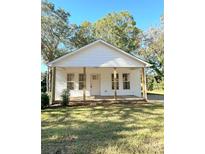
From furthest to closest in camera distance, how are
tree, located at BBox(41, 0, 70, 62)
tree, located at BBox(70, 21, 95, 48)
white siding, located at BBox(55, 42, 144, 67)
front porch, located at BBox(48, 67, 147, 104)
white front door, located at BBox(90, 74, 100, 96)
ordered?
tree, located at BBox(70, 21, 95, 48) < tree, located at BBox(41, 0, 70, 62) < white front door, located at BBox(90, 74, 100, 96) < front porch, located at BBox(48, 67, 147, 104) < white siding, located at BBox(55, 42, 144, 67)

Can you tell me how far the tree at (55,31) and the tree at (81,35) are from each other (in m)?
0.54

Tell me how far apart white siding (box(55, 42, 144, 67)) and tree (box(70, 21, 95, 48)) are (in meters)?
7.88

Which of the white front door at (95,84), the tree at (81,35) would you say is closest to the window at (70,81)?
the white front door at (95,84)

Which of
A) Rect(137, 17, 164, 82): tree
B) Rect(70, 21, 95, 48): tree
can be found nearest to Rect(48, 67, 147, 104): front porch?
Rect(137, 17, 164, 82): tree

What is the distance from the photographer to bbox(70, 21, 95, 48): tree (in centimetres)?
1800

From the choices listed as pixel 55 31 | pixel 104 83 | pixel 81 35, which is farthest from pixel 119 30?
pixel 104 83

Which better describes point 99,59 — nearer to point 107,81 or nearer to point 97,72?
point 97,72

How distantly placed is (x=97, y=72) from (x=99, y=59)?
5.74 ft

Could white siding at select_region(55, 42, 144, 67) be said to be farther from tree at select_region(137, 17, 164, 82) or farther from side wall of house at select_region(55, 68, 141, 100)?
tree at select_region(137, 17, 164, 82)

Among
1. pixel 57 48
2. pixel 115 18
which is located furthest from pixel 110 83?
pixel 115 18
